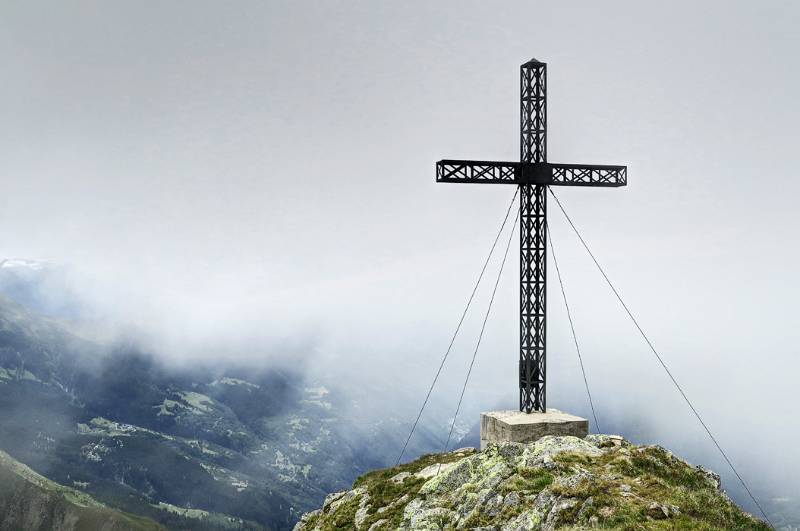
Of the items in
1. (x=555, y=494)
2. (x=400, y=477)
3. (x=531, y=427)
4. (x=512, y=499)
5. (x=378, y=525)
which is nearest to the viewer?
(x=555, y=494)

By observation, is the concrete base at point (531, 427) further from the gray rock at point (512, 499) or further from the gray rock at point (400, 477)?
the gray rock at point (512, 499)

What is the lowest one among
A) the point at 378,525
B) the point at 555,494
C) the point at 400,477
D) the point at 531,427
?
the point at 378,525

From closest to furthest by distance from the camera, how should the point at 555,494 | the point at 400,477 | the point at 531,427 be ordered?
1. the point at 555,494
2. the point at 531,427
3. the point at 400,477

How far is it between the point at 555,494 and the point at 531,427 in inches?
336

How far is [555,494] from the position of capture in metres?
23.3

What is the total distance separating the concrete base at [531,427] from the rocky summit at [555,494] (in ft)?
4.86

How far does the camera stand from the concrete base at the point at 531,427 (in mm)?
31641

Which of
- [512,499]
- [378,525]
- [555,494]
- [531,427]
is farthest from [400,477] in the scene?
[555,494]

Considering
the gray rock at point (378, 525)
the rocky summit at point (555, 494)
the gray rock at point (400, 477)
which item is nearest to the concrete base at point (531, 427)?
the rocky summit at point (555, 494)

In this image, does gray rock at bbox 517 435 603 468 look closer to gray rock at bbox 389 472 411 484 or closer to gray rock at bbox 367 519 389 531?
gray rock at bbox 367 519 389 531

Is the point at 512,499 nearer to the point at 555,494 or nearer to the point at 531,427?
the point at 555,494

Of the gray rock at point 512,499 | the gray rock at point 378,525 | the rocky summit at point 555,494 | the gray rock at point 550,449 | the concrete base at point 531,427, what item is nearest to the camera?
the rocky summit at point 555,494

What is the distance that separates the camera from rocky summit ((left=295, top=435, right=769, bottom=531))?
2158 cm

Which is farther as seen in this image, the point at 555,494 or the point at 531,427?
the point at 531,427
